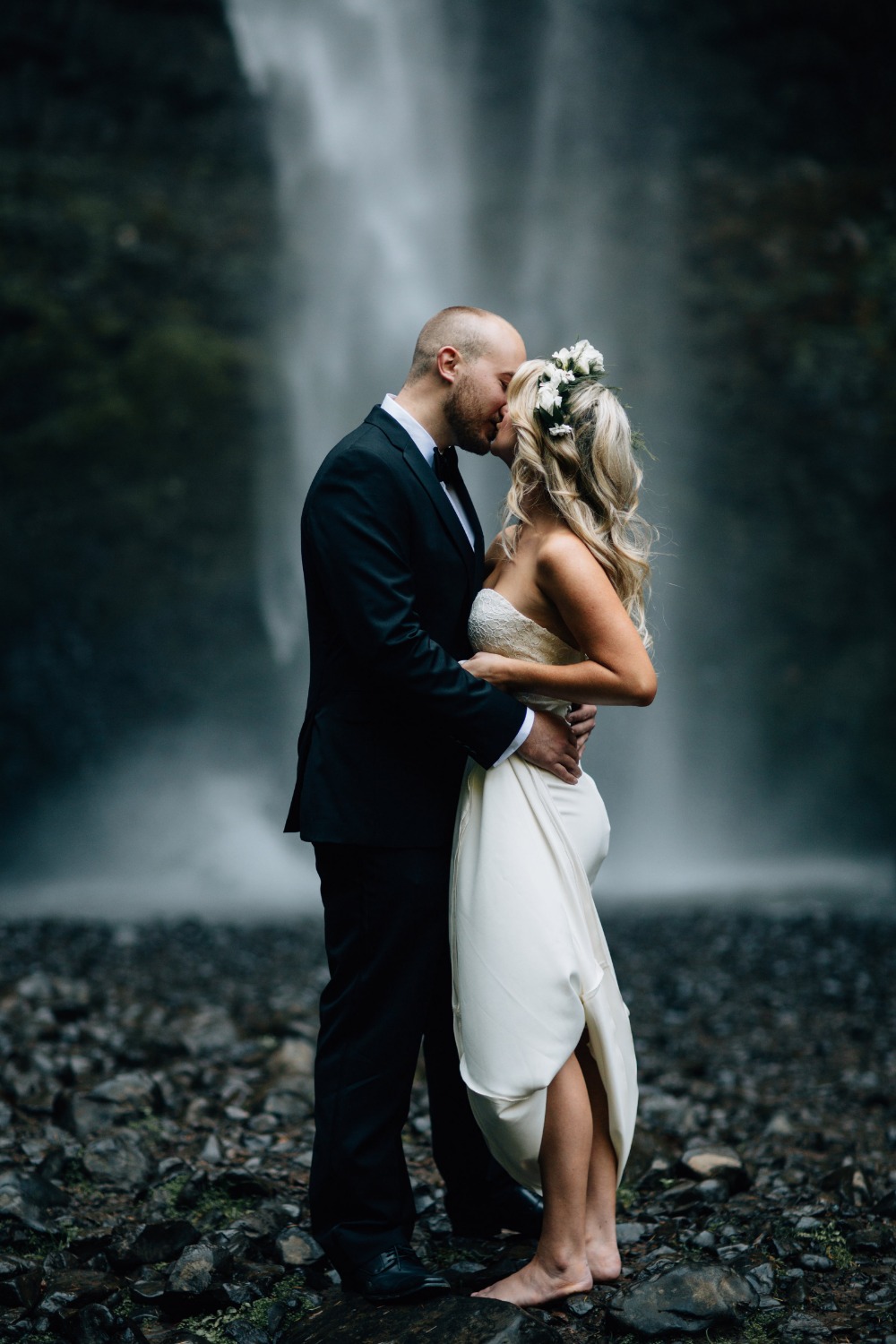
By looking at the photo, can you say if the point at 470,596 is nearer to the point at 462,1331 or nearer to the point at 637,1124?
the point at 462,1331

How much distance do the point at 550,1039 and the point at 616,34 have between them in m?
24.6

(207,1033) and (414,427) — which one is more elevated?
(414,427)

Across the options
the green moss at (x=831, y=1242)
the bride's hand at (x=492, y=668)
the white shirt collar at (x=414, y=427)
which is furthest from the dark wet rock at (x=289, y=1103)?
the white shirt collar at (x=414, y=427)

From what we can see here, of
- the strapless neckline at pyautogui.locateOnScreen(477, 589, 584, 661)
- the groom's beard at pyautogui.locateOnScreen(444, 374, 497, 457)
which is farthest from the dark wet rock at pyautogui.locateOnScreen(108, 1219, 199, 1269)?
the groom's beard at pyautogui.locateOnScreen(444, 374, 497, 457)

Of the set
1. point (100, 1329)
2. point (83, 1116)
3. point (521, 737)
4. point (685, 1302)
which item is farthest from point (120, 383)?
point (685, 1302)

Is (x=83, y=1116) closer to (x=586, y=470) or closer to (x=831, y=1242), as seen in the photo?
(x=831, y=1242)

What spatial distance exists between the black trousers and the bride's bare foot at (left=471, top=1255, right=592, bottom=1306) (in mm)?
313

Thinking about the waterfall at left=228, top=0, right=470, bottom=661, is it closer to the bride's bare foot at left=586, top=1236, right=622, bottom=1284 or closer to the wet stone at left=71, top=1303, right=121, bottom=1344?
the bride's bare foot at left=586, top=1236, right=622, bottom=1284

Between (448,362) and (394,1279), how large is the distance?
2544 mm

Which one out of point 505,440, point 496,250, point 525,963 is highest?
point 496,250

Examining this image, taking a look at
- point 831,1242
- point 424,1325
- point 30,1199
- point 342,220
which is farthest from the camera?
point 342,220

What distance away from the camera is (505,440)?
353 centimetres

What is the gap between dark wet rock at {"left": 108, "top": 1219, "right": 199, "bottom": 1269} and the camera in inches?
137

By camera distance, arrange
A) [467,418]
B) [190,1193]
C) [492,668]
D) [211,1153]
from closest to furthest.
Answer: [492,668] < [467,418] < [190,1193] < [211,1153]
